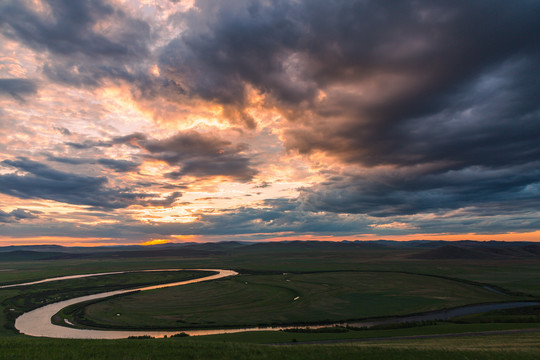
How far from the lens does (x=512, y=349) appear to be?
28.4 meters

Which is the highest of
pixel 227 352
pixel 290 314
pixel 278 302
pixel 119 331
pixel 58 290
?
pixel 227 352

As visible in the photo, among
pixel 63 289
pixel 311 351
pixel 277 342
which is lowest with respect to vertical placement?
pixel 63 289

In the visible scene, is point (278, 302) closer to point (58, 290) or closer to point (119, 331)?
point (119, 331)

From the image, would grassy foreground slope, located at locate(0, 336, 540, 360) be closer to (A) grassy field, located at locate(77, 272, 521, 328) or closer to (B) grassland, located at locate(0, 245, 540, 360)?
(B) grassland, located at locate(0, 245, 540, 360)

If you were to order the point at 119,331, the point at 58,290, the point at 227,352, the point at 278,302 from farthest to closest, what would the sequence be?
the point at 58,290 < the point at 278,302 < the point at 119,331 < the point at 227,352

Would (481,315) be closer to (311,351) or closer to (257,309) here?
(257,309)

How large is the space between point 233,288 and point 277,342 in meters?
70.9

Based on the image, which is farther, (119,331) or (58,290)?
(58,290)

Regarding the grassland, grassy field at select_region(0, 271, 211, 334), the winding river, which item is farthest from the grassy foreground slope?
grassy field at select_region(0, 271, 211, 334)

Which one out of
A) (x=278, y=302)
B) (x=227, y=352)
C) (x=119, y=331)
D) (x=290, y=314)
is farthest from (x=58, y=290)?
(x=227, y=352)

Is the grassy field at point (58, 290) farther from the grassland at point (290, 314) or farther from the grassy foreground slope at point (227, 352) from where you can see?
the grassy foreground slope at point (227, 352)

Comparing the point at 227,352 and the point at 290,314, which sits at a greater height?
the point at 227,352

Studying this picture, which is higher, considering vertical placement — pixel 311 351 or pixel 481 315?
pixel 311 351

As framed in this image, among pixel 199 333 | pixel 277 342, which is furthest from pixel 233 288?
pixel 277 342
